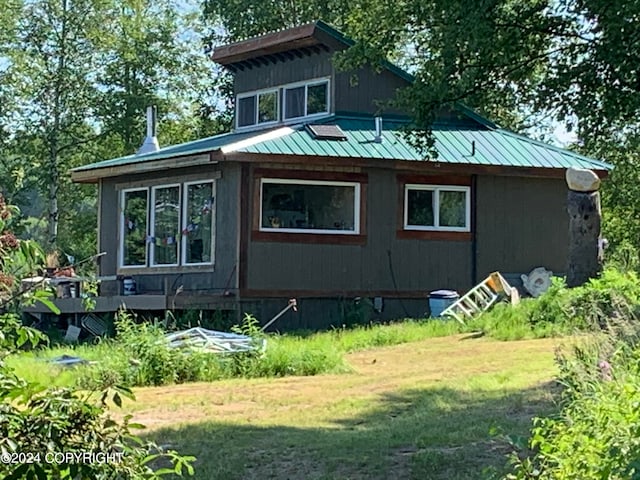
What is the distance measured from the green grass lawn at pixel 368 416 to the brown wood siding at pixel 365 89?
7.34 m

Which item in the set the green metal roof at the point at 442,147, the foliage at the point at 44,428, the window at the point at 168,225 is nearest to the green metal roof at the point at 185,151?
the window at the point at 168,225

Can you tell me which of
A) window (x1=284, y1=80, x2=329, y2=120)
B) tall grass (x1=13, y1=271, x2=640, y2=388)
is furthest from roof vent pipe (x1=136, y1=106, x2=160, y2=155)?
tall grass (x1=13, y1=271, x2=640, y2=388)

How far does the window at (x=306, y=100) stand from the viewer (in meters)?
18.9

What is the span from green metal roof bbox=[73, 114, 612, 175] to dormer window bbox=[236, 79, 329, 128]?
612mm

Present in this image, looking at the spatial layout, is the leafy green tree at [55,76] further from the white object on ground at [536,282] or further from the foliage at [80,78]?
the white object on ground at [536,282]

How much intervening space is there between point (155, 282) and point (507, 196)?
6185 millimetres

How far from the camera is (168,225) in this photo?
59.7ft

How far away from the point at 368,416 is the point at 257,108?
12.7 metres

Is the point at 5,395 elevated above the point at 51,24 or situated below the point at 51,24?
below

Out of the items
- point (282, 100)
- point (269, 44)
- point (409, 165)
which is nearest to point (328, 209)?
point (409, 165)

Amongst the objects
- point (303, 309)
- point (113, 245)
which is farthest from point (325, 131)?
point (113, 245)

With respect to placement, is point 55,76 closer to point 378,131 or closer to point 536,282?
point 378,131

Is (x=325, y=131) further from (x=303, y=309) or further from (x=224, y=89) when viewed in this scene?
(x=224, y=89)

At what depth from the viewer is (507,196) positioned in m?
18.2
